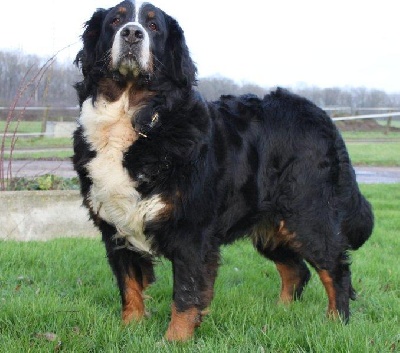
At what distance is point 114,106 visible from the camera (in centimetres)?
371

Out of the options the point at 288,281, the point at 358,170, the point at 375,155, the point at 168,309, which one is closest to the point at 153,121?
the point at 168,309

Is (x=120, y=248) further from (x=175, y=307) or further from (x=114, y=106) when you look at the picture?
(x=114, y=106)

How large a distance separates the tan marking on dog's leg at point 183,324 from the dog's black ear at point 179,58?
1.55 meters

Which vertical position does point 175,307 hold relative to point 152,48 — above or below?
below

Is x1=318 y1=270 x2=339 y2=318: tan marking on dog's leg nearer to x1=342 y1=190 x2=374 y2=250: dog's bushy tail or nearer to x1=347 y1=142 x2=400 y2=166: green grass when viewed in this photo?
x1=342 y1=190 x2=374 y2=250: dog's bushy tail

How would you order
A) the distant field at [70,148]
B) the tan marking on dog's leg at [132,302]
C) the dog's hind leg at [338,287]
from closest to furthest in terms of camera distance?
1. the tan marking on dog's leg at [132,302]
2. the dog's hind leg at [338,287]
3. the distant field at [70,148]

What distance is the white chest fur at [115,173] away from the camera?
3.60m

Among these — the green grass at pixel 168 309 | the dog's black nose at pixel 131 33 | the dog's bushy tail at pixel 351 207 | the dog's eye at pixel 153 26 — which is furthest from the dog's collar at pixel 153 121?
the dog's bushy tail at pixel 351 207

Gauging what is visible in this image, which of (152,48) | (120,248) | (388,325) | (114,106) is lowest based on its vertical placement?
(388,325)

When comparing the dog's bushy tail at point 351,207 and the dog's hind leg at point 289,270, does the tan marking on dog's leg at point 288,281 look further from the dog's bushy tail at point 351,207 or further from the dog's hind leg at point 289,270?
the dog's bushy tail at point 351,207

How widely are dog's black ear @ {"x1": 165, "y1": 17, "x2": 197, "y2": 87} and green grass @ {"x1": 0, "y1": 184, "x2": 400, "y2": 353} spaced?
1.67m

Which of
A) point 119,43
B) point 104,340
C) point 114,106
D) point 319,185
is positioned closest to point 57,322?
point 104,340

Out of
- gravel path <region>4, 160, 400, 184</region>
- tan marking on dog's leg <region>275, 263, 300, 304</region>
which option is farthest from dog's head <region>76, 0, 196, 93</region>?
gravel path <region>4, 160, 400, 184</region>

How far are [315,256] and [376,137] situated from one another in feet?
92.0
